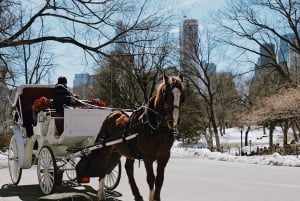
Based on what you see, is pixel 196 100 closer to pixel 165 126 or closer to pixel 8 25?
pixel 8 25

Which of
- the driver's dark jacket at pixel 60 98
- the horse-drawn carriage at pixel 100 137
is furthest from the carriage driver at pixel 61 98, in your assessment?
the horse-drawn carriage at pixel 100 137

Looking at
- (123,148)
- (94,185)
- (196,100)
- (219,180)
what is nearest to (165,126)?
(123,148)

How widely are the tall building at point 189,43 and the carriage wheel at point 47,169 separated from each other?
108 ft

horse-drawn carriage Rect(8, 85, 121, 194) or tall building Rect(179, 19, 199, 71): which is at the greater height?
tall building Rect(179, 19, 199, 71)

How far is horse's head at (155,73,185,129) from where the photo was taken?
22.7 ft

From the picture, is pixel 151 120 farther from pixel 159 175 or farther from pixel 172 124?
pixel 159 175

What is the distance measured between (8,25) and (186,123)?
33.4 meters

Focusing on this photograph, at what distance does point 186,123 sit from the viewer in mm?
51062

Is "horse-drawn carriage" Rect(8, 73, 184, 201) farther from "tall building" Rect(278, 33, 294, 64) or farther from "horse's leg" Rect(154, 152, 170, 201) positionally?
"tall building" Rect(278, 33, 294, 64)

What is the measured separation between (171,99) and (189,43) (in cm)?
3713

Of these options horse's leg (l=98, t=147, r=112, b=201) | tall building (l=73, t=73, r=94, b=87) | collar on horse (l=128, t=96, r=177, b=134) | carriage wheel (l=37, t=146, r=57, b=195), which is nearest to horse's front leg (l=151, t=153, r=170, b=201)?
collar on horse (l=128, t=96, r=177, b=134)

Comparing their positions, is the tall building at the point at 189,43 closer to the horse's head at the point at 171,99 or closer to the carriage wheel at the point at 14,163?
the carriage wheel at the point at 14,163

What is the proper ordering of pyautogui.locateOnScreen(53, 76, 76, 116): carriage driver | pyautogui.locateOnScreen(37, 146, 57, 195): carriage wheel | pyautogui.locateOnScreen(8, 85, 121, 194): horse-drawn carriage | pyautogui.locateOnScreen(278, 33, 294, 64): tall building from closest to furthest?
pyautogui.locateOnScreen(37, 146, 57, 195): carriage wheel
pyautogui.locateOnScreen(8, 85, 121, 194): horse-drawn carriage
pyautogui.locateOnScreen(53, 76, 76, 116): carriage driver
pyautogui.locateOnScreen(278, 33, 294, 64): tall building

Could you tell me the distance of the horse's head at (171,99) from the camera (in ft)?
22.7
